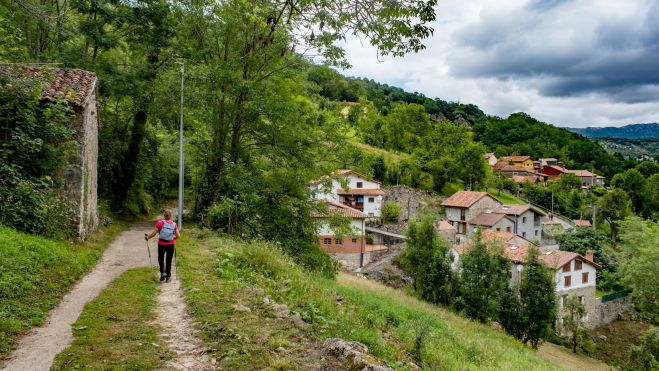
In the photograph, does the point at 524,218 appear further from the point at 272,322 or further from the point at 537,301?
the point at 272,322

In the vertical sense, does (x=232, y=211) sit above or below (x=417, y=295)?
above

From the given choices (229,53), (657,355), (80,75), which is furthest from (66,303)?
(657,355)

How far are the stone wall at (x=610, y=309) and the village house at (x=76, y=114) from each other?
140 ft

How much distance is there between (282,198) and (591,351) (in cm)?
2811

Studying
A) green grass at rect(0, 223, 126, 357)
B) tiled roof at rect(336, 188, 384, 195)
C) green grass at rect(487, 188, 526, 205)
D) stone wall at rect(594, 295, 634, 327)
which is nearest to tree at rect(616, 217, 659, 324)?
stone wall at rect(594, 295, 634, 327)

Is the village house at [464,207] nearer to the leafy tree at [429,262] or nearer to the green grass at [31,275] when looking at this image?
the leafy tree at [429,262]

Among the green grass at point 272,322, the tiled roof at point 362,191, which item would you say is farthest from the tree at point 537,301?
the tiled roof at point 362,191

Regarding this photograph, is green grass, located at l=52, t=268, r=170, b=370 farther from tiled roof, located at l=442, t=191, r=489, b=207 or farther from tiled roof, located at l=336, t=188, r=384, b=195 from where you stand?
tiled roof, located at l=442, t=191, r=489, b=207

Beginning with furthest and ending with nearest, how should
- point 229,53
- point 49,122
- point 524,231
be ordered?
point 524,231, point 229,53, point 49,122

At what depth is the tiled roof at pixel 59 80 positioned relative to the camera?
12.2m

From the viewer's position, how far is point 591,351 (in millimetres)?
31875

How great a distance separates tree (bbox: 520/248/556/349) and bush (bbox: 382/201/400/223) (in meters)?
28.9

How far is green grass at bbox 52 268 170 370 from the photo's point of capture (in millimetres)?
5578

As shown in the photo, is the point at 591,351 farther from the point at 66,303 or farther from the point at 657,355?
the point at 66,303
